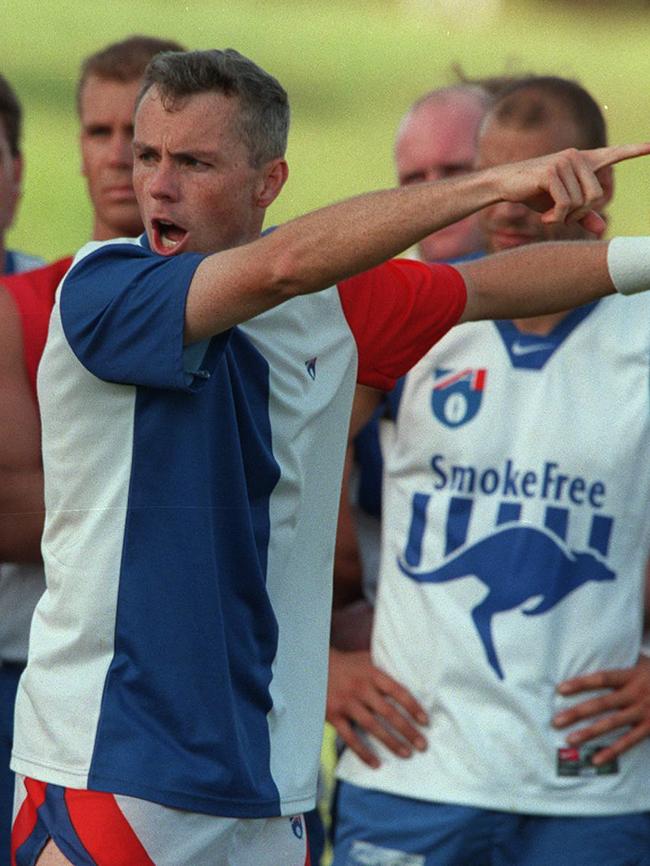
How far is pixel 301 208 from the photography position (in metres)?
3.02

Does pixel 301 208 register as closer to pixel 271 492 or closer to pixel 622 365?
pixel 271 492

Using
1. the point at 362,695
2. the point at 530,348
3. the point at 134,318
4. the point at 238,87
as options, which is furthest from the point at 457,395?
the point at 134,318

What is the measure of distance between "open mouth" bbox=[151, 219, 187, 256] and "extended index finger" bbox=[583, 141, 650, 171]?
0.56m

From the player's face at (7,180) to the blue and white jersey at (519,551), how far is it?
38.4 inches

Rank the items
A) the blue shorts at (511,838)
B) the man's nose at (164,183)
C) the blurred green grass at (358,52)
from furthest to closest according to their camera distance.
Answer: the blue shorts at (511,838) < the blurred green grass at (358,52) < the man's nose at (164,183)

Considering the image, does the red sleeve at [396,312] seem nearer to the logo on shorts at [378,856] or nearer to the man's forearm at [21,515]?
the man's forearm at [21,515]

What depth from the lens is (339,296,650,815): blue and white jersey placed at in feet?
11.6

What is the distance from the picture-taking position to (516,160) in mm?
3422

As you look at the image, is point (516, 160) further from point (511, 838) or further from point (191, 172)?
point (511, 838)

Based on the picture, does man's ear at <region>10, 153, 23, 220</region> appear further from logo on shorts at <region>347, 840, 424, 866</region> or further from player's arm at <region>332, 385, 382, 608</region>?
logo on shorts at <region>347, 840, 424, 866</region>

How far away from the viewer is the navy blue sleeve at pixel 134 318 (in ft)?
8.00

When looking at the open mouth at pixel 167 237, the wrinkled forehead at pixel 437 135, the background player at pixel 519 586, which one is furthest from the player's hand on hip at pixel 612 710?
the open mouth at pixel 167 237

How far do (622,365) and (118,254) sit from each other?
1.38 meters

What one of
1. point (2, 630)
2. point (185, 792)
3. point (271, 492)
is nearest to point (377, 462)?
point (2, 630)
